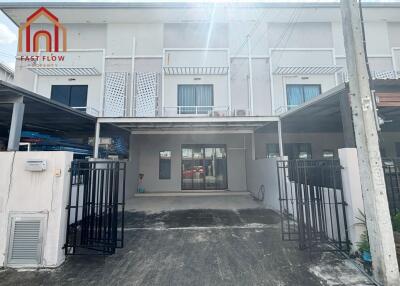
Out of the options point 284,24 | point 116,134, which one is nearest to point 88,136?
point 116,134

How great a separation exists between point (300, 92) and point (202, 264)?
10523 mm

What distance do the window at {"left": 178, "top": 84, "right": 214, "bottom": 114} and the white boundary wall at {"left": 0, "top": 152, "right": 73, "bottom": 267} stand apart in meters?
7.56

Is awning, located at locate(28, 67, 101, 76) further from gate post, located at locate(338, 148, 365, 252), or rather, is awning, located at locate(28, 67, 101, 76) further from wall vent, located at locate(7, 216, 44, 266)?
gate post, located at locate(338, 148, 365, 252)

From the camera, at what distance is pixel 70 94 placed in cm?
1041

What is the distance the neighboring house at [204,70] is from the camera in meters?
10.3

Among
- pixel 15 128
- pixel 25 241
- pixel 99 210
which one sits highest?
pixel 15 128

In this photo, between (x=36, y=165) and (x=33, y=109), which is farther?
(x=33, y=109)

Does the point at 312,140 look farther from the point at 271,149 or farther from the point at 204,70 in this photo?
the point at 204,70

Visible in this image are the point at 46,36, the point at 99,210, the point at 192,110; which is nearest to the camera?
the point at 99,210

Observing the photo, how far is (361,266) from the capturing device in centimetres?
306

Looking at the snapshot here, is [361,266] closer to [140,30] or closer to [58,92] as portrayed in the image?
[140,30]

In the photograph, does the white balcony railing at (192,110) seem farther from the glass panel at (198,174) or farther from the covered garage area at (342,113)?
the covered garage area at (342,113)

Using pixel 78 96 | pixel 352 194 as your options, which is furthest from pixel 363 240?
pixel 78 96

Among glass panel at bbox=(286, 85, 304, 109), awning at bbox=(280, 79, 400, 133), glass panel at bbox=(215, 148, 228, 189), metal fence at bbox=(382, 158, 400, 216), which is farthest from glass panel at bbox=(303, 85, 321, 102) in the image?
metal fence at bbox=(382, 158, 400, 216)
